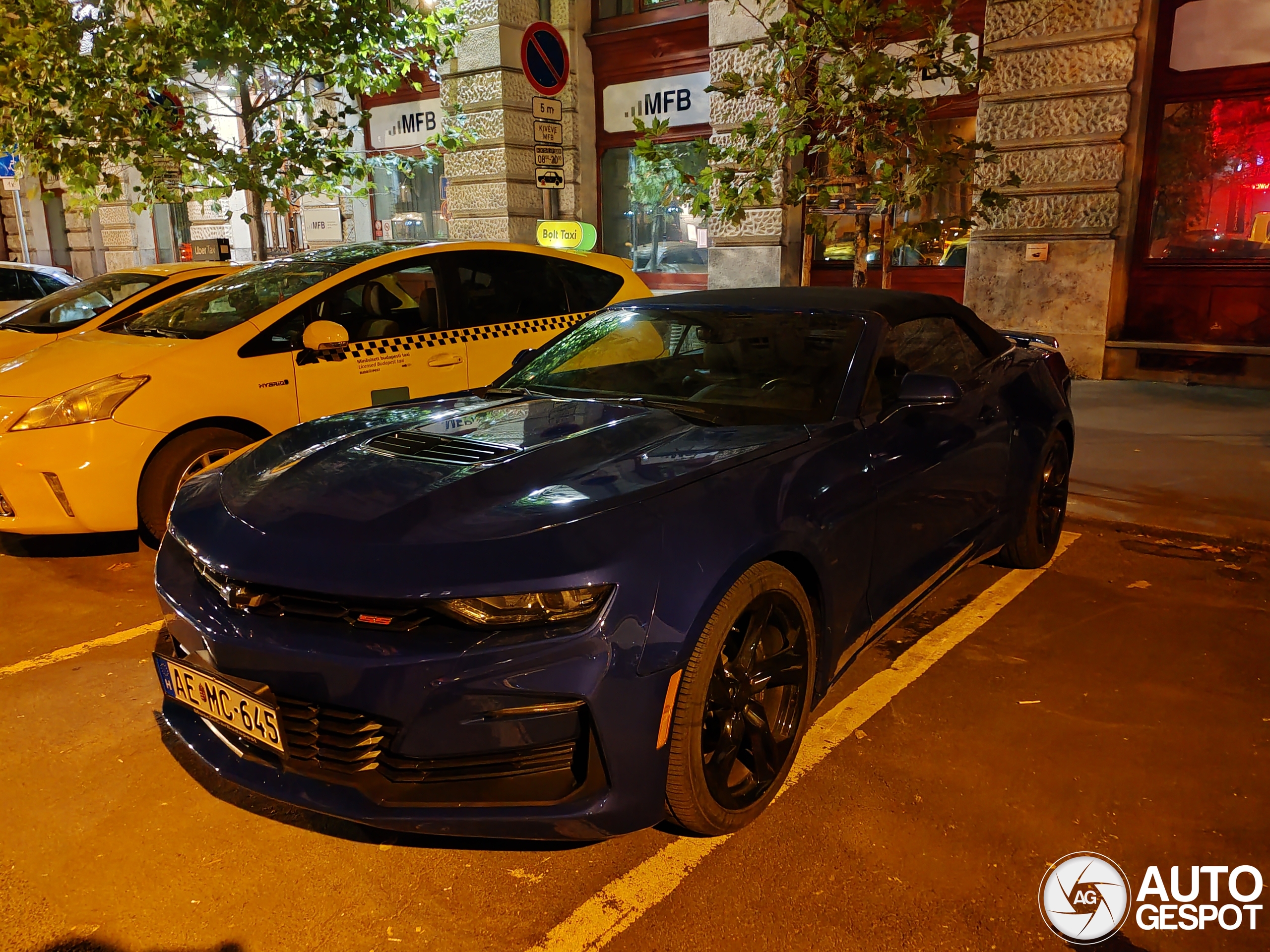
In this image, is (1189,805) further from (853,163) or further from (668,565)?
(853,163)

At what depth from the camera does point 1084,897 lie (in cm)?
246

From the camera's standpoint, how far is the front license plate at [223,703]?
2.35m

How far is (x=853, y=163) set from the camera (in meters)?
6.83

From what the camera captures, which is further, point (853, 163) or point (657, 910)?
point (853, 163)

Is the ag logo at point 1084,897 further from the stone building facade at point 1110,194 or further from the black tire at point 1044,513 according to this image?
the stone building facade at point 1110,194

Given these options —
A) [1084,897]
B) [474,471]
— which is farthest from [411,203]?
[1084,897]

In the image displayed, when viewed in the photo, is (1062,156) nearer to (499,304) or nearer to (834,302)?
(499,304)

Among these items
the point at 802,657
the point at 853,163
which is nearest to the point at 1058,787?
the point at 802,657

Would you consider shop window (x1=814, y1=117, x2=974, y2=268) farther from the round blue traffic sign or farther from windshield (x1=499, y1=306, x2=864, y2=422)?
windshield (x1=499, y1=306, x2=864, y2=422)

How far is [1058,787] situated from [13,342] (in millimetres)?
8588

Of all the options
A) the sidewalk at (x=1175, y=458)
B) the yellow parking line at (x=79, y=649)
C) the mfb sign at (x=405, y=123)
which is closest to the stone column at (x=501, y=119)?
the mfb sign at (x=405, y=123)

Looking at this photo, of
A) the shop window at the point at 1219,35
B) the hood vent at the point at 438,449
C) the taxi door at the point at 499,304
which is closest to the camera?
the hood vent at the point at 438,449

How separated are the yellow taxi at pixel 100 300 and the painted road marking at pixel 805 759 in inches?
274

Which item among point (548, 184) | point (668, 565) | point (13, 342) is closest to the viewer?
point (668, 565)
